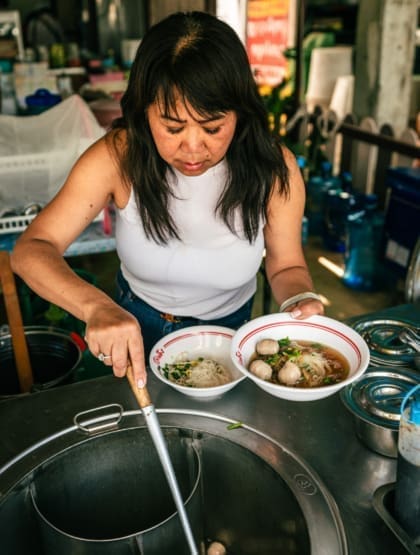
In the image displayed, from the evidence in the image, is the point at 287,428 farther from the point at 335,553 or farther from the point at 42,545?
the point at 42,545

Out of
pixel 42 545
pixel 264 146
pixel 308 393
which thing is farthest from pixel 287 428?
pixel 264 146

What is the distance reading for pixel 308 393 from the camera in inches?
44.8

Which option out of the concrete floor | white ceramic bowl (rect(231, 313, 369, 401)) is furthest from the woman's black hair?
the concrete floor

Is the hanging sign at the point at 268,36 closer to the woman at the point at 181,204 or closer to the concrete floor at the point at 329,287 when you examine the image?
the concrete floor at the point at 329,287

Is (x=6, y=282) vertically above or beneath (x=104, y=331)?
beneath

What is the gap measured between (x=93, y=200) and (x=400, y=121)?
4.72m

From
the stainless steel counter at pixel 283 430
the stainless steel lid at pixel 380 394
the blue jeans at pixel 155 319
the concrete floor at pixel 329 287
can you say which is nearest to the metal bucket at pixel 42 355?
the blue jeans at pixel 155 319

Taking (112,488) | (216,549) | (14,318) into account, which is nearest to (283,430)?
(216,549)

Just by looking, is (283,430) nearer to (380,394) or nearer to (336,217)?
(380,394)

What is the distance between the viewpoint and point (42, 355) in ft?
7.39

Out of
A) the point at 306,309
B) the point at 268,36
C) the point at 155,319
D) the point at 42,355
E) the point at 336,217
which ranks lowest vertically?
the point at 336,217

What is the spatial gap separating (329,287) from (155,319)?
300cm

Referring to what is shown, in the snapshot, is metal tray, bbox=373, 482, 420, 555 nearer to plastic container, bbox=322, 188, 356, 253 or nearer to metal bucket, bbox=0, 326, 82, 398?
metal bucket, bbox=0, 326, 82, 398

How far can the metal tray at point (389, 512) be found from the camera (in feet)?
3.12
